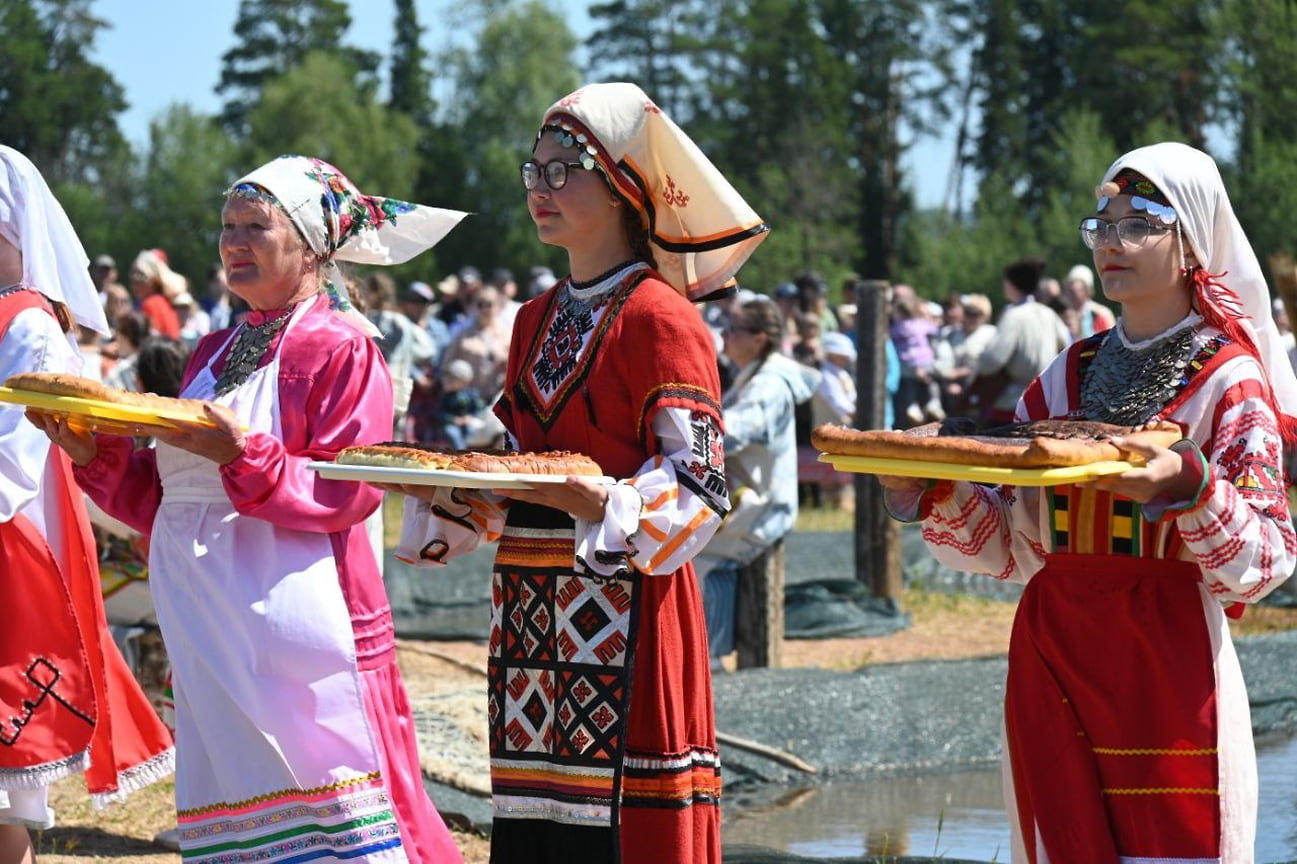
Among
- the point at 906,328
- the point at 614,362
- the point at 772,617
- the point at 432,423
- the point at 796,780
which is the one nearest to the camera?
the point at 614,362

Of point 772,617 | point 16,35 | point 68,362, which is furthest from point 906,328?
point 16,35

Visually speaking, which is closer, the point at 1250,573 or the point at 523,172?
the point at 1250,573

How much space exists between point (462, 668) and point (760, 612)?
1.52 meters

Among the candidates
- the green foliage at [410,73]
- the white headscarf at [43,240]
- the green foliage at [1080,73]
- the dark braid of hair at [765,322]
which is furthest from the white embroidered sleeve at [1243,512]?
the green foliage at [410,73]

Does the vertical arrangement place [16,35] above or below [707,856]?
above

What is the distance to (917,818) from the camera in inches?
271

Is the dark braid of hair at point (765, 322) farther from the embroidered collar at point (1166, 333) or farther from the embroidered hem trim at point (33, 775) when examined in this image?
the embroidered collar at point (1166, 333)

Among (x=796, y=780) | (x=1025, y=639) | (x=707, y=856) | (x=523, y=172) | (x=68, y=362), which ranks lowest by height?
(x=796, y=780)

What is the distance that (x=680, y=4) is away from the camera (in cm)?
7250

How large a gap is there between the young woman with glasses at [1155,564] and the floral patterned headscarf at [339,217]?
155 centimetres

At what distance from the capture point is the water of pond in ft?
20.8

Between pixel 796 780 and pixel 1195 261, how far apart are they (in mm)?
4026

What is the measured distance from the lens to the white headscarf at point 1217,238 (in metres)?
3.85

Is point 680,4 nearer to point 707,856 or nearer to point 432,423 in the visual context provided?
point 432,423
